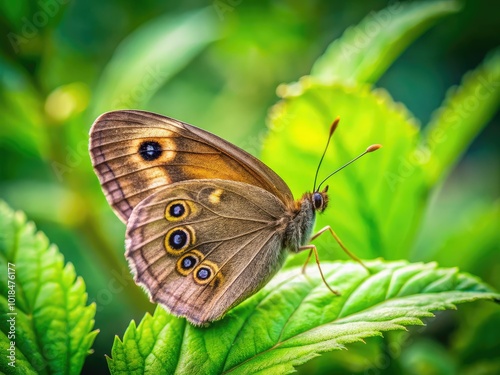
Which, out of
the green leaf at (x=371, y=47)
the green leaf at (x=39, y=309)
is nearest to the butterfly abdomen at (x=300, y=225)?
the green leaf at (x=371, y=47)

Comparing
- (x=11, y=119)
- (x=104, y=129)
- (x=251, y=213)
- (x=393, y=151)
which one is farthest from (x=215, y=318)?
(x=11, y=119)

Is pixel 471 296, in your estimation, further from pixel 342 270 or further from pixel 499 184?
pixel 499 184

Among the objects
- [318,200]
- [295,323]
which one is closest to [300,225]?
[318,200]

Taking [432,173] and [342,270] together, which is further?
[432,173]

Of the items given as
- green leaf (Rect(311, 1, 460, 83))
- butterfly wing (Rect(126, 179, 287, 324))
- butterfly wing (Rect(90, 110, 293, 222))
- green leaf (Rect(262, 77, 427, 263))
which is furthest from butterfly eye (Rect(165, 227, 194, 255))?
green leaf (Rect(311, 1, 460, 83))

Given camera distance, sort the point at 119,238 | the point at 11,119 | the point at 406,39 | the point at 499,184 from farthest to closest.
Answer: the point at 499,184 < the point at 119,238 < the point at 11,119 < the point at 406,39

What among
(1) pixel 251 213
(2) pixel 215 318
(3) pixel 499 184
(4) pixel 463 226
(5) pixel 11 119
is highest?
(5) pixel 11 119

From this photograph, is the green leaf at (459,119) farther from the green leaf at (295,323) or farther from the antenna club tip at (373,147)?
the green leaf at (295,323)
